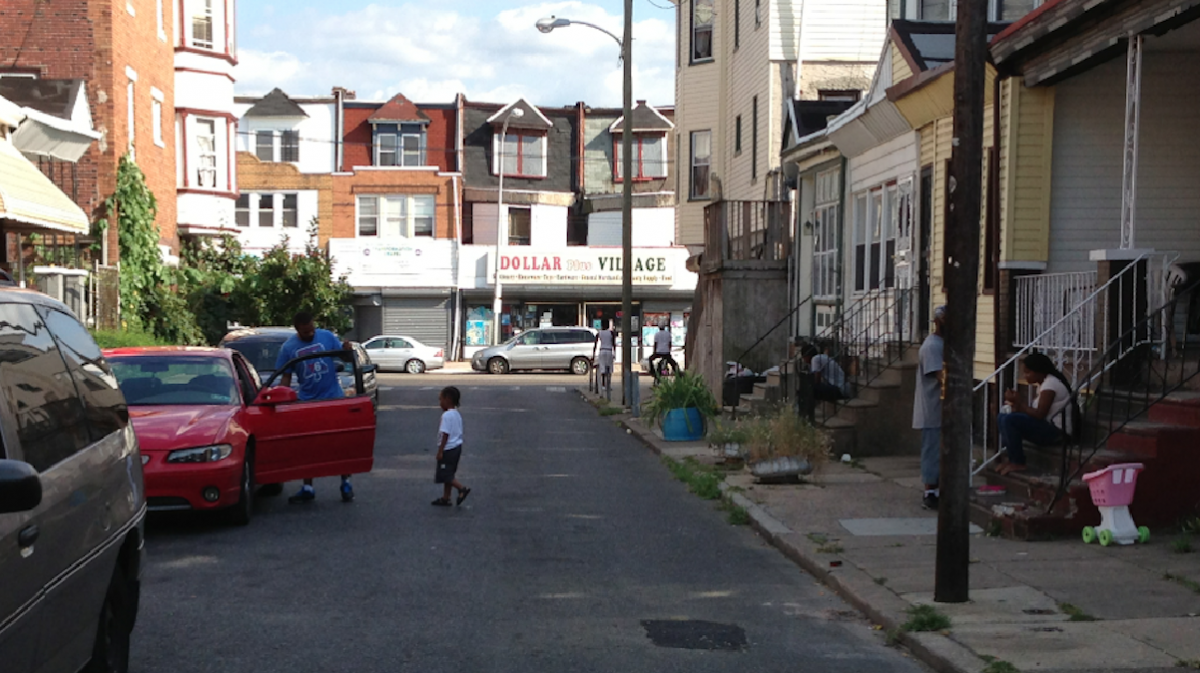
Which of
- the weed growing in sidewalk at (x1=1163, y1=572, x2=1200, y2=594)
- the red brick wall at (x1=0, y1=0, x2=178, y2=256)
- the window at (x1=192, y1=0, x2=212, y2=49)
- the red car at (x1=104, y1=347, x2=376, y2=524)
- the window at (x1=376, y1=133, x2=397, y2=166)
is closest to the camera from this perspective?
the weed growing in sidewalk at (x1=1163, y1=572, x2=1200, y2=594)

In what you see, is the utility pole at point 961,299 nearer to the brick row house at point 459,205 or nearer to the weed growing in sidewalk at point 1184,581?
the weed growing in sidewalk at point 1184,581

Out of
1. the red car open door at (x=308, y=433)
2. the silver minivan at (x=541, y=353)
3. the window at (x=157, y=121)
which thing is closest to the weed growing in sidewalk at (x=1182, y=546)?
the red car open door at (x=308, y=433)

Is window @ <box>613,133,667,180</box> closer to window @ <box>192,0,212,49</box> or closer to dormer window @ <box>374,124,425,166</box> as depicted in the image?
dormer window @ <box>374,124,425,166</box>

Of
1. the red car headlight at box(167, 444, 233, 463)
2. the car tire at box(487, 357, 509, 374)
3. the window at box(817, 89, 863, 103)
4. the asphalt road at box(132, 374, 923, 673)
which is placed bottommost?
the car tire at box(487, 357, 509, 374)

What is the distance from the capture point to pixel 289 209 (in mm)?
50406

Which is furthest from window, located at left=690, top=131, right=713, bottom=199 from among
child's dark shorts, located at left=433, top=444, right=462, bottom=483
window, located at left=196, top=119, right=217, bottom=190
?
child's dark shorts, located at left=433, top=444, right=462, bottom=483

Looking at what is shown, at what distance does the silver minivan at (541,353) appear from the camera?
4266cm

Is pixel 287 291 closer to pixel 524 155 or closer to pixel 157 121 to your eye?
pixel 157 121

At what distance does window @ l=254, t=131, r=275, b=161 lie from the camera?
51312 millimetres

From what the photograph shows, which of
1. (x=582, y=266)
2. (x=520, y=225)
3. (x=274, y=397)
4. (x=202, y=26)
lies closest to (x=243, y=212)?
(x=520, y=225)

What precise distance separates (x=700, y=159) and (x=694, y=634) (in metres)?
25.9

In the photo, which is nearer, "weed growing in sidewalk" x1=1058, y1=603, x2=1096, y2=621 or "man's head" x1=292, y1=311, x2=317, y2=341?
"weed growing in sidewalk" x1=1058, y1=603, x2=1096, y2=621

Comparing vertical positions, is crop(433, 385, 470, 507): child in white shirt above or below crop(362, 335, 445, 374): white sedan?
above

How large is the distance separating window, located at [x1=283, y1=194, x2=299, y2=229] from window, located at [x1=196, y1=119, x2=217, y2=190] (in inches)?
706
